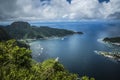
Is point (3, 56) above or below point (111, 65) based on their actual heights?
above

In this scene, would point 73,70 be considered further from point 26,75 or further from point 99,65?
point 26,75

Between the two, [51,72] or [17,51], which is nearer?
[51,72]

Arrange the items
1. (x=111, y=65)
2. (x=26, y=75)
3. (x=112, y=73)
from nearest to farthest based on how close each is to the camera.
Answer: (x=26, y=75)
(x=112, y=73)
(x=111, y=65)

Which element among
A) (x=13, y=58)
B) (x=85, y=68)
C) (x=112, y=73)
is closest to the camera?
(x=13, y=58)

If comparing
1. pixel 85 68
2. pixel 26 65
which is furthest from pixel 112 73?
pixel 26 65

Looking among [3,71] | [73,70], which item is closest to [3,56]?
[3,71]

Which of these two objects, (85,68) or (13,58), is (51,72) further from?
(85,68)
